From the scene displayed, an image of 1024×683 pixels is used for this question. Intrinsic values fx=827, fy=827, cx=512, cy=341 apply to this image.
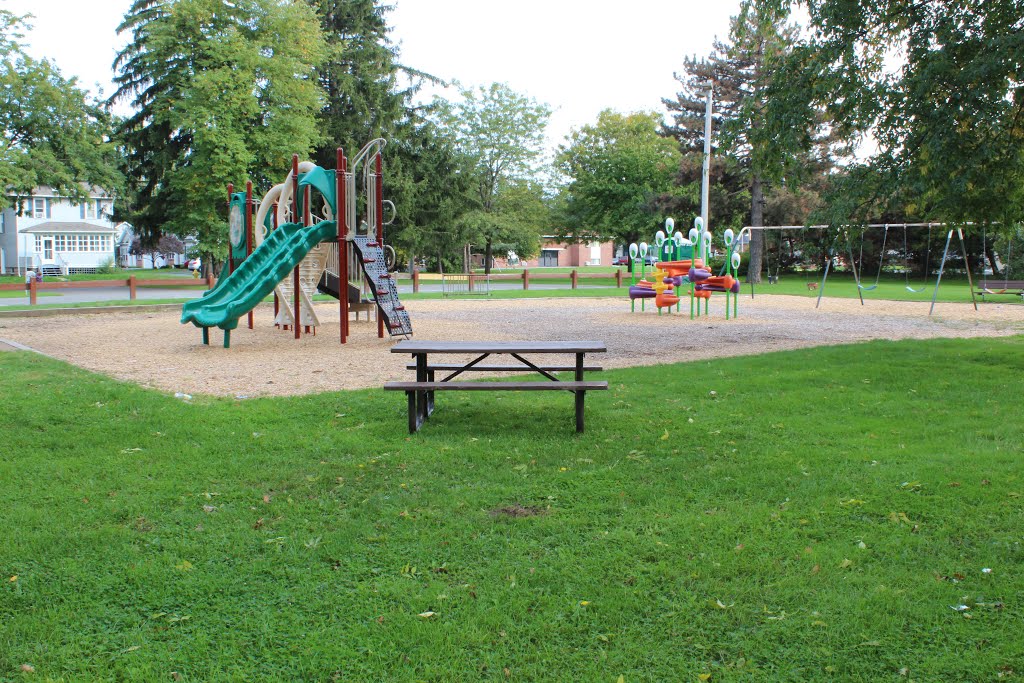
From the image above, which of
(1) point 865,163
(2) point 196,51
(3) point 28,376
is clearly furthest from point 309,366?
(2) point 196,51

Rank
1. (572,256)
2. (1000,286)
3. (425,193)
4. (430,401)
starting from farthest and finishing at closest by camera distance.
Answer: (572,256) → (425,193) → (1000,286) → (430,401)

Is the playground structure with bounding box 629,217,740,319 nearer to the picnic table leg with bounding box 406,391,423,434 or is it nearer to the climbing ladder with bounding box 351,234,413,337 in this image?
the climbing ladder with bounding box 351,234,413,337

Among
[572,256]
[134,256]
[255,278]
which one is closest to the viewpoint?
[255,278]

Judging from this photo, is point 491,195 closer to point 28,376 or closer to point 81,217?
point 81,217

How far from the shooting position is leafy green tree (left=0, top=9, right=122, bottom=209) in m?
36.7

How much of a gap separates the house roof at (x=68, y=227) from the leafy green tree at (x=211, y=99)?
27539mm

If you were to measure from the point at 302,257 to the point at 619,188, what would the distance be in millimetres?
36442

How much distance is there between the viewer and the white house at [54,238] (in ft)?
199

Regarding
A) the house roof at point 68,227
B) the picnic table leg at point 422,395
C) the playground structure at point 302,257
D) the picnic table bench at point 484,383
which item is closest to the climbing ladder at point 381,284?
the playground structure at point 302,257

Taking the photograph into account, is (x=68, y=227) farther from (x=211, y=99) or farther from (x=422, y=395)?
(x=422, y=395)

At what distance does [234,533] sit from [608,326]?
Result: 515 inches

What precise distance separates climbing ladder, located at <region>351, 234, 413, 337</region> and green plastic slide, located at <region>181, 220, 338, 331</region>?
2.52 ft

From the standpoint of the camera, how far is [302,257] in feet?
44.8

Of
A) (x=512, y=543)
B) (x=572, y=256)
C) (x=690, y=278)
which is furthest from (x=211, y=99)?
(x=572, y=256)
